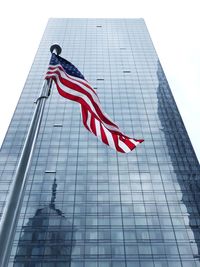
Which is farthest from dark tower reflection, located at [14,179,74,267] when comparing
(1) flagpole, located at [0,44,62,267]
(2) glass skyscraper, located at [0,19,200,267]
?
(1) flagpole, located at [0,44,62,267]

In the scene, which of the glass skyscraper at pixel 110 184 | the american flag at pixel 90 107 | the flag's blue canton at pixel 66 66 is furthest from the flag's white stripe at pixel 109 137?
the glass skyscraper at pixel 110 184

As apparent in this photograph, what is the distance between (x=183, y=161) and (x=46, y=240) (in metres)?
36.7

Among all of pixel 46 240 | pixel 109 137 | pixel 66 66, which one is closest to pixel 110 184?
pixel 46 240

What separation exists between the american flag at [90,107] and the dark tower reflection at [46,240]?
1528 inches

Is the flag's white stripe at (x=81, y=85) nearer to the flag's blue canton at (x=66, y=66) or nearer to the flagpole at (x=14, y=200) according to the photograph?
the flag's blue canton at (x=66, y=66)

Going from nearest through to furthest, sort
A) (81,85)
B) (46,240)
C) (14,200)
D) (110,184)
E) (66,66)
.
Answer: (14,200)
(81,85)
(66,66)
(46,240)
(110,184)

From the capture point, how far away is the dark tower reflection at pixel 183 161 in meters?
55.6

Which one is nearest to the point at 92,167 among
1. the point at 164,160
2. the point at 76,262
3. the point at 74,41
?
A: the point at 164,160

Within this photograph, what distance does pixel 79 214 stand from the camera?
55.9 metres

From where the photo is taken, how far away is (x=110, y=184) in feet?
203

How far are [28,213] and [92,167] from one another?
1716 cm

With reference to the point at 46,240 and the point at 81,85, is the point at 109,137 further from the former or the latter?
the point at 46,240

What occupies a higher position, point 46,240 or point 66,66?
point 66,66

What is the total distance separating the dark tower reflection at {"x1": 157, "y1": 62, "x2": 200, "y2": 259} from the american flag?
139 ft
